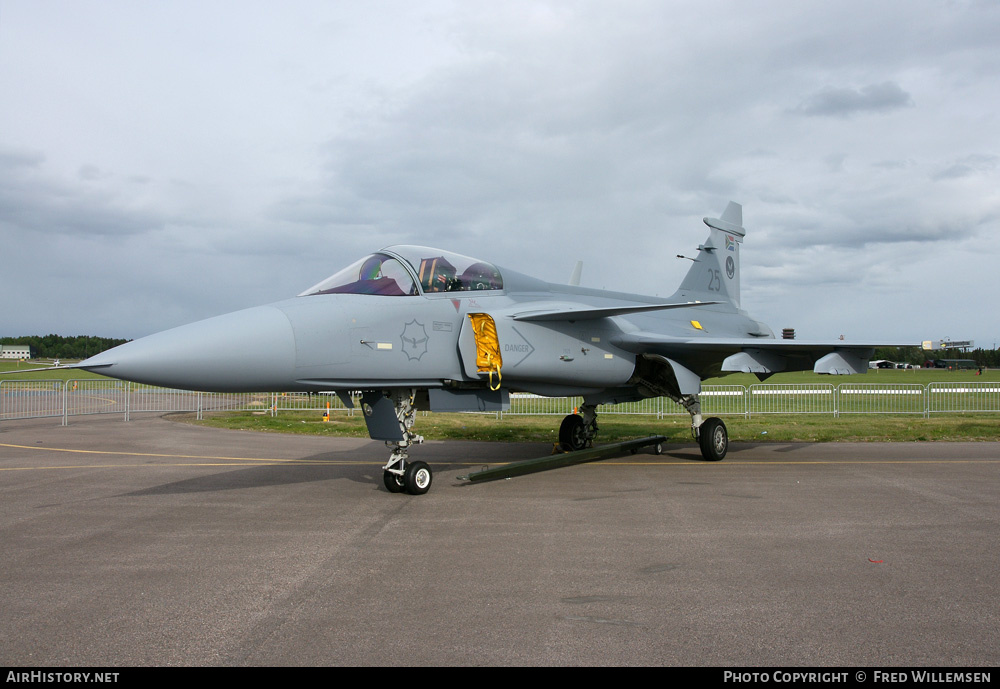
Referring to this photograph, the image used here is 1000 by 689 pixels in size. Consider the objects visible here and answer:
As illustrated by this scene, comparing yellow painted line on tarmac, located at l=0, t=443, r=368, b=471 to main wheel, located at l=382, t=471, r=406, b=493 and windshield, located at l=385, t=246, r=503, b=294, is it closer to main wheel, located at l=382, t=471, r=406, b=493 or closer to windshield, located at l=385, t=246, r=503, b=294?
main wheel, located at l=382, t=471, r=406, b=493

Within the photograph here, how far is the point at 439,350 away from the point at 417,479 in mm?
1539

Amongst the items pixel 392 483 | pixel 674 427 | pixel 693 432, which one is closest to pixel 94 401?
pixel 674 427

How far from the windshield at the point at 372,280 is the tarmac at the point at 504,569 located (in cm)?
237

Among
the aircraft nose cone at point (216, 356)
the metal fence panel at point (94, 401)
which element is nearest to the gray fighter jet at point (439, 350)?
the aircraft nose cone at point (216, 356)

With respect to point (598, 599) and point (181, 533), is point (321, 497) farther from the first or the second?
point (598, 599)

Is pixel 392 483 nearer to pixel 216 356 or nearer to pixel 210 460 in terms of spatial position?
pixel 216 356

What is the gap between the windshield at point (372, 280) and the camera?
303 inches

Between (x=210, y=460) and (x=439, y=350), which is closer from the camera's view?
(x=439, y=350)

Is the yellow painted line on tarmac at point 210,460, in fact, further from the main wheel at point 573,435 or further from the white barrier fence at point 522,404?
the white barrier fence at point 522,404

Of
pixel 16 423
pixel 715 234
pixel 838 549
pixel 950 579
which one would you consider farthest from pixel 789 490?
pixel 16 423

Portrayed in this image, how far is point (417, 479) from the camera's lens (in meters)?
8.00

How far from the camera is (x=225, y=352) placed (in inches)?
245

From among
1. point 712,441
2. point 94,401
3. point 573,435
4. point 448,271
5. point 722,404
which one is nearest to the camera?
point 448,271

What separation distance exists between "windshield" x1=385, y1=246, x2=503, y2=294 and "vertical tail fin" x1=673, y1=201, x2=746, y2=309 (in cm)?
638
